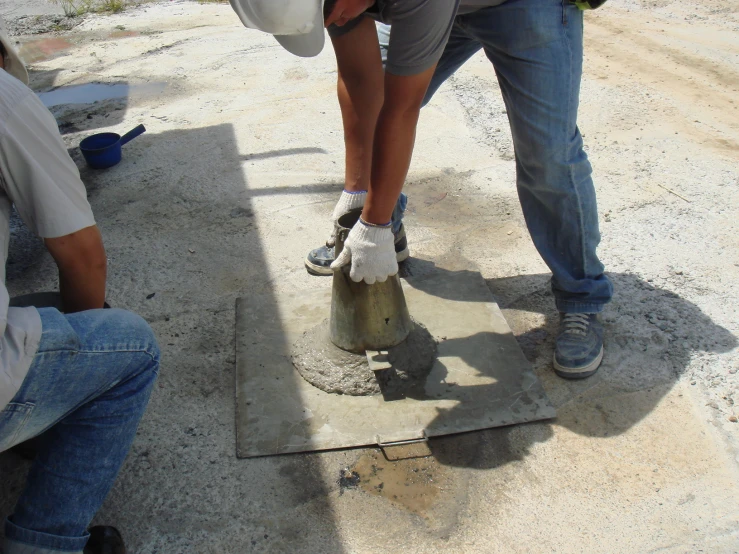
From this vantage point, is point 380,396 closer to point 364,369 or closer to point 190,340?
point 364,369

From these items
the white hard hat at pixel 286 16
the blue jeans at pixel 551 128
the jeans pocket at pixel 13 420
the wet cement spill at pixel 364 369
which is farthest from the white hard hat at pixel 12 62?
the blue jeans at pixel 551 128

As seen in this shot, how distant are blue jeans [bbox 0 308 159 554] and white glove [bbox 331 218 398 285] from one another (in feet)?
2.53

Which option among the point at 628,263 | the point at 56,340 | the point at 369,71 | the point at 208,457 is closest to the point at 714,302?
the point at 628,263

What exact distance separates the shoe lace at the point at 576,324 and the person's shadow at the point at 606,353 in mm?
128

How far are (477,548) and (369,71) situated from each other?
185cm

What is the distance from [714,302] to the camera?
2719mm

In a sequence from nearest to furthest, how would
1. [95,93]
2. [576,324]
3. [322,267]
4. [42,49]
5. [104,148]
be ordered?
[576,324], [322,267], [104,148], [95,93], [42,49]

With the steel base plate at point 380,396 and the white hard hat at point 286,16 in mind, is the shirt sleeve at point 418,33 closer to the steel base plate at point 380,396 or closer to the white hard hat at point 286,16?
the white hard hat at point 286,16

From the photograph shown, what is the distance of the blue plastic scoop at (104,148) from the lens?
3883mm

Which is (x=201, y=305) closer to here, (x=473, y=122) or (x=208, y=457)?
(x=208, y=457)

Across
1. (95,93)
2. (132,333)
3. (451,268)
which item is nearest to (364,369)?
(451,268)

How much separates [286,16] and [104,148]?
2484 millimetres

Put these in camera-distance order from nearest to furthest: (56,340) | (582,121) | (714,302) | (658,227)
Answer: (56,340) < (714,302) < (658,227) < (582,121)

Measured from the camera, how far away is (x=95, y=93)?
16.8ft
